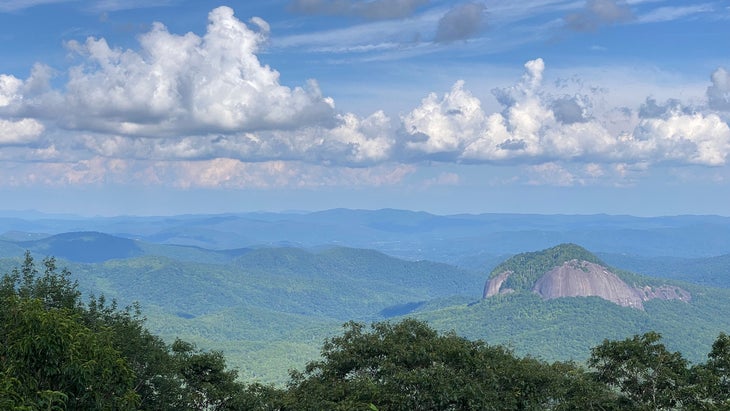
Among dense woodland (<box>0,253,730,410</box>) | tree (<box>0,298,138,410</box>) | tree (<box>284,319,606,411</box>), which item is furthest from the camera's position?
tree (<box>284,319,606,411</box>)

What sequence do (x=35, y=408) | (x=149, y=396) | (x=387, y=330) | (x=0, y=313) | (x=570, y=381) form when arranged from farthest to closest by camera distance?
(x=387, y=330) → (x=570, y=381) → (x=149, y=396) → (x=0, y=313) → (x=35, y=408)

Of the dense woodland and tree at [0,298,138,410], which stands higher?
tree at [0,298,138,410]

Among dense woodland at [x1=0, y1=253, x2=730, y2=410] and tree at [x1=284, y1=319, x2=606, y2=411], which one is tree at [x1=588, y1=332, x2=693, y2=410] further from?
tree at [x1=284, y1=319, x2=606, y2=411]

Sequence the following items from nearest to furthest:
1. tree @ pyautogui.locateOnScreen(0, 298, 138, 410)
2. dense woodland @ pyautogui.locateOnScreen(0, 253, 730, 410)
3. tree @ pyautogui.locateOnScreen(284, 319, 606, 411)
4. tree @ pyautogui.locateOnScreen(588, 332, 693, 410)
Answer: tree @ pyautogui.locateOnScreen(0, 298, 138, 410), tree @ pyautogui.locateOnScreen(588, 332, 693, 410), dense woodland @ pyautogui.locateOnScreen(0, 253, 730, 410), tree @ pyautogui.locateOnScreen(284, 319, 606, 411)

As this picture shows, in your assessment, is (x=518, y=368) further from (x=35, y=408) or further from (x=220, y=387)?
(x=35, y=408)

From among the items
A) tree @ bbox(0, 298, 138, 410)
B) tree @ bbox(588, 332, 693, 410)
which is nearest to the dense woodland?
tree @ bbox(588, 332, 693, 410)

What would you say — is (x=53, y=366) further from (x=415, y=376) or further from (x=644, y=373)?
(x=644, y=373)

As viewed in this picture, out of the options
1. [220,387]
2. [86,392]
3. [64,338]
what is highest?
[64,338]

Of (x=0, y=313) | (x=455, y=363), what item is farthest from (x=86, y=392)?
(x=455, y=363)

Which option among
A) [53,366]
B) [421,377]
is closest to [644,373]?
[421,377]

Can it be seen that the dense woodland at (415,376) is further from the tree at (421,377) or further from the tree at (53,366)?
the tree at (53,366)

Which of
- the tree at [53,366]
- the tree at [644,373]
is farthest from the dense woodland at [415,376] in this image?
the tree at [53,366]
